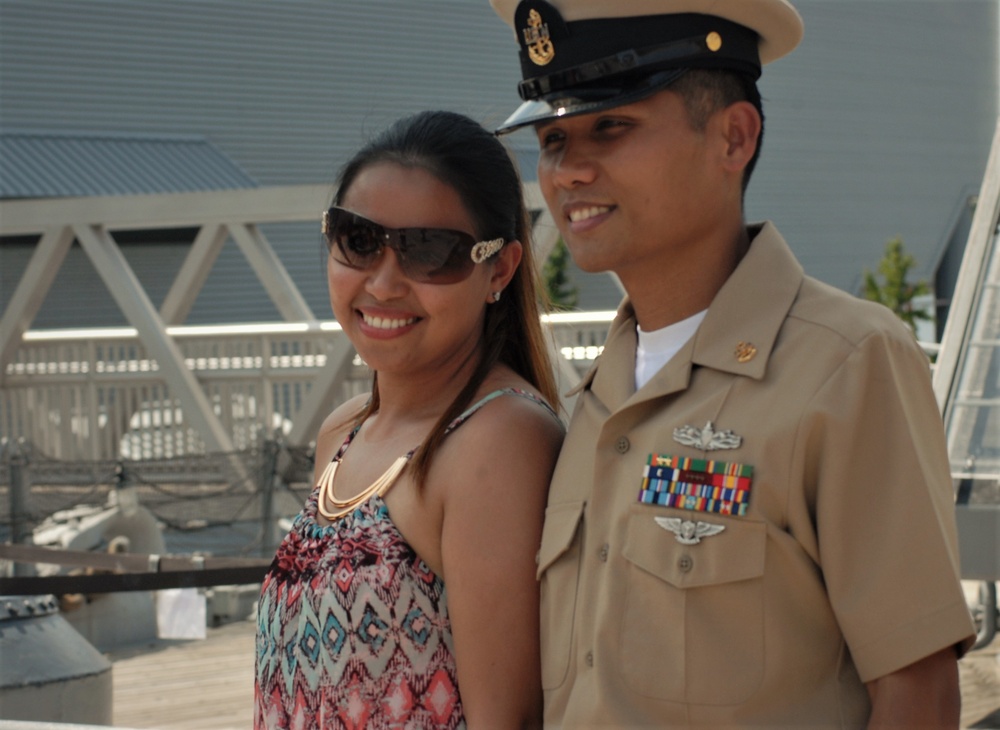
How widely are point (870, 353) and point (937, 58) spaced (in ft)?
108

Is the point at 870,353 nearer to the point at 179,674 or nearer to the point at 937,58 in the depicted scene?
the point at 179,674

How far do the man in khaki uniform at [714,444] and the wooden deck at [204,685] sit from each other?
5279 mm

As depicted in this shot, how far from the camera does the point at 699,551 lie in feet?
5.67

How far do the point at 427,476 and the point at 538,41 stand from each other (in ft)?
2.36

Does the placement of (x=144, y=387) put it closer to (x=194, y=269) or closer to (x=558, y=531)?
(x=194, y=269)

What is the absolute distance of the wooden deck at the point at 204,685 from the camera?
7156 mm

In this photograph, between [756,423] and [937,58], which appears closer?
[756,423]

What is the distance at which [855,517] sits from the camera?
5.30 ft

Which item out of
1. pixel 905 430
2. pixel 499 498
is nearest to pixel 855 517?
pixel 905 430

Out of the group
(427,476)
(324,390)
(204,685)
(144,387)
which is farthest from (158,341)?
(427,476)

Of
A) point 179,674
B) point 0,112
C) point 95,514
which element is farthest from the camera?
point 0,112

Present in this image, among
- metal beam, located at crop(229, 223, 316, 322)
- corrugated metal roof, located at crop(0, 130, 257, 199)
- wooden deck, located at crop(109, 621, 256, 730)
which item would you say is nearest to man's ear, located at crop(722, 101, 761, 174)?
wooden deck, located at crop(109, 621, 256, 730)

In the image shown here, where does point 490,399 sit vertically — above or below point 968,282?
above

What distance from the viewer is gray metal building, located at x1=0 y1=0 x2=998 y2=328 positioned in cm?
2108
